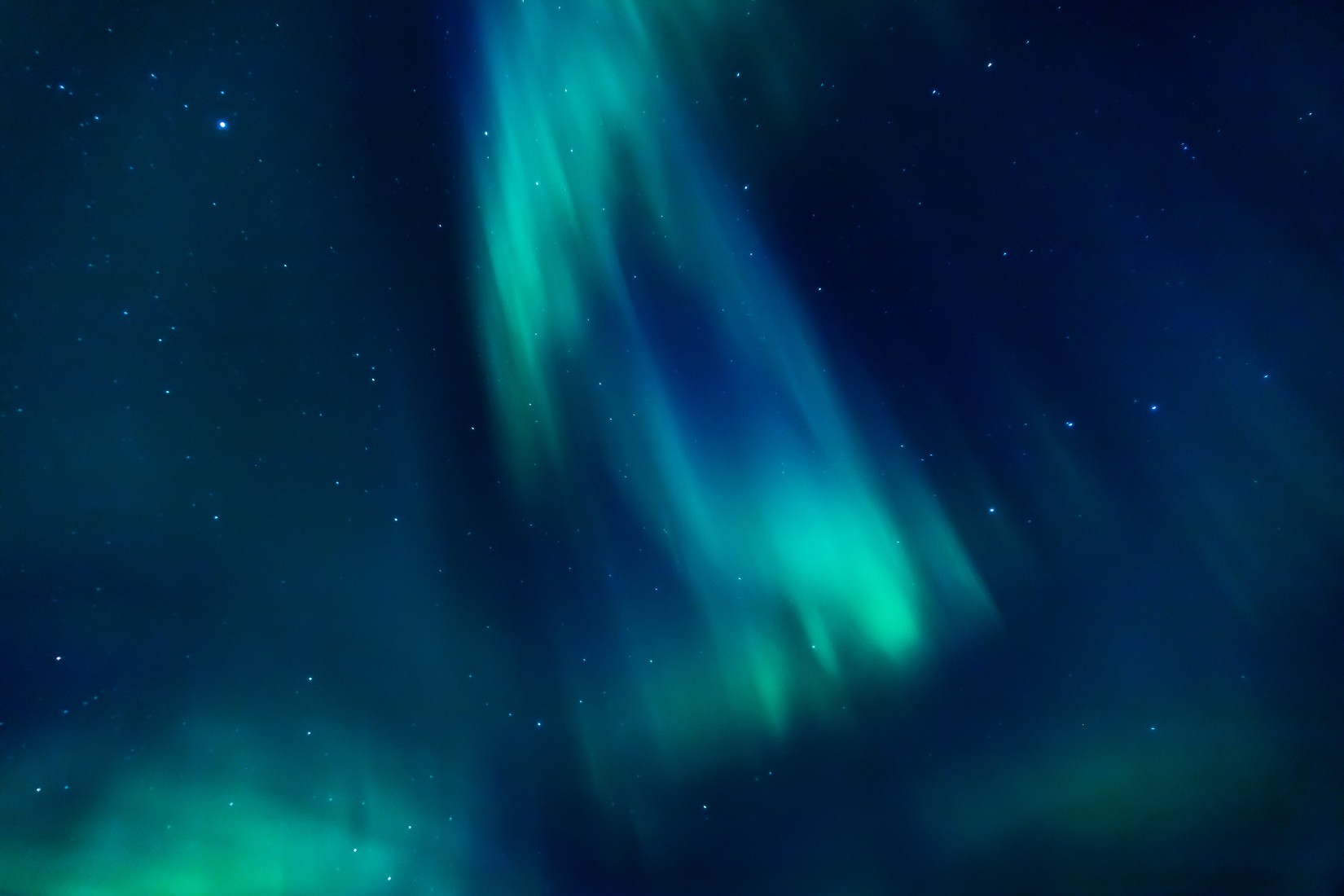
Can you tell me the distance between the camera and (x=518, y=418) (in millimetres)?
3102

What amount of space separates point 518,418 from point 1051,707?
96.9 inches

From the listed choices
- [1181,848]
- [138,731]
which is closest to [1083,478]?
[1181,848]

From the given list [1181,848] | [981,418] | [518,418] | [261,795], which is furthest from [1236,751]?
[261,795]

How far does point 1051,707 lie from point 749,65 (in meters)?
2.80

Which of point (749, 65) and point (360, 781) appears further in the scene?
point (360, 781)

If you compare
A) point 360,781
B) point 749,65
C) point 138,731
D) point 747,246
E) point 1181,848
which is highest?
point 749,65

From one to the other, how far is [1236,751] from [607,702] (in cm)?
253

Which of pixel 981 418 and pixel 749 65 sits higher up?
pixel 749 65

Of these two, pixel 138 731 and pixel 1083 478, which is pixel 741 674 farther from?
pixel 138 731

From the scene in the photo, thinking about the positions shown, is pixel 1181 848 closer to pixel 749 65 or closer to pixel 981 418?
pixel 981 418

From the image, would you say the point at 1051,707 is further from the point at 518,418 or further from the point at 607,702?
the point at 518,418

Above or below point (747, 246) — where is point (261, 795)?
below

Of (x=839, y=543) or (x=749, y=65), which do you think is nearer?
(x=749, y=65)

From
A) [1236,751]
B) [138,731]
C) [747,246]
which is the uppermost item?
[747,246]
